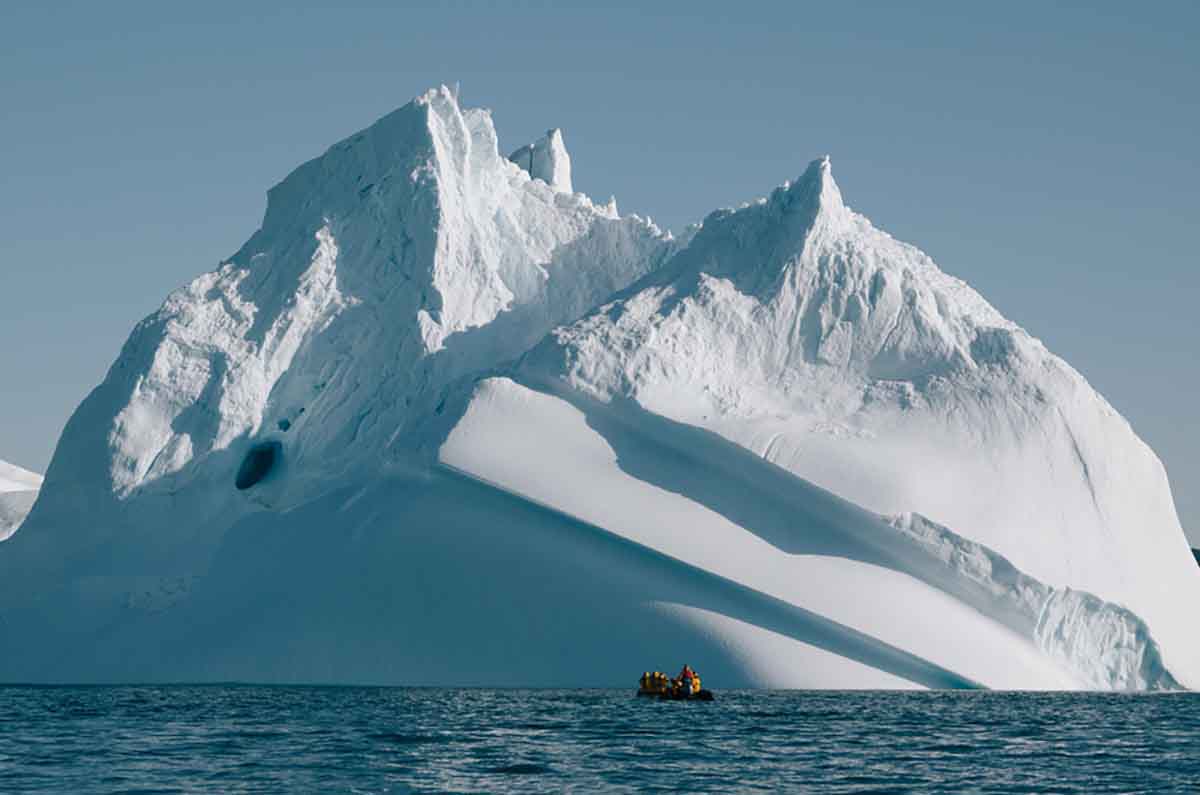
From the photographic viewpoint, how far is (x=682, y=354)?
3522 cm

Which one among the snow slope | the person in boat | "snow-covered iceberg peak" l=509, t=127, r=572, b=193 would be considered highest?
"snow-covered iceberg peak" l=509, t=127, r=572, b=193

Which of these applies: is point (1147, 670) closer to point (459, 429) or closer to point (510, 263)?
point (459, 429)

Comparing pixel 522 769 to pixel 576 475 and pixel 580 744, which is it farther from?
pixel 576 475

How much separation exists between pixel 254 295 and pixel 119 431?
4.85 metres

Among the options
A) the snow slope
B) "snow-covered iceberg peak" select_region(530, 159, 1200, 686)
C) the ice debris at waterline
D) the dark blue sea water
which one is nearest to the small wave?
the dark blue sea water

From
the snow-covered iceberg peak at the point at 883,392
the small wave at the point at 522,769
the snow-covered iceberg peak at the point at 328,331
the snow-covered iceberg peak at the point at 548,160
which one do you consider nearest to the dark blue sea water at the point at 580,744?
the small wave at the point at 522,769

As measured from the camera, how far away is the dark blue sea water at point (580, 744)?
56.6 feet

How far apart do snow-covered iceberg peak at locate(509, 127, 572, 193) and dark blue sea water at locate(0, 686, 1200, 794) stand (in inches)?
904

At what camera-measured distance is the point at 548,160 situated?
4966cm

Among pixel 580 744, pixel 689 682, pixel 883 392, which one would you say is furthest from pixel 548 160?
pixel 580 744

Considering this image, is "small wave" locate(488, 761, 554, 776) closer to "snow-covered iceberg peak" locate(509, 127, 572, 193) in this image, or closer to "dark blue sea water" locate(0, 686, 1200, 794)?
"dark blue sea water" locate(0, 686, 1200, 794)

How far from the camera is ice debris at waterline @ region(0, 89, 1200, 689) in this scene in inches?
1235

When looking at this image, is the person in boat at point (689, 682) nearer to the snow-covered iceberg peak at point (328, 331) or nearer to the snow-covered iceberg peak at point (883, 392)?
the snow-covered iceberg peak at point (883, 392)

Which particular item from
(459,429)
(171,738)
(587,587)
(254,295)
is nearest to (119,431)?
(254,295)
